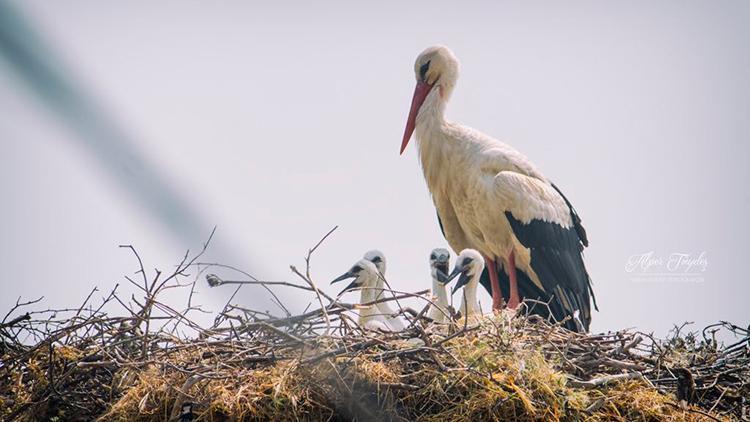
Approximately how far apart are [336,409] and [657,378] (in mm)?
1105

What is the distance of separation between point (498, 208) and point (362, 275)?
99 centimetres

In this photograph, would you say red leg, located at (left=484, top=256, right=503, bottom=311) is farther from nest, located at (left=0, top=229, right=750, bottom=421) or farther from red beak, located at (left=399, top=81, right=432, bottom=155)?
nest, located at (left=0, top=229, right=750, bottom=421)

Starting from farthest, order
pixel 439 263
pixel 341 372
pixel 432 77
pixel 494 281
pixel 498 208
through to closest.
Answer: pixel 432 77 → pixel 494 281 → pixel 498 208 → pixel 439 263 → pixel 341 372

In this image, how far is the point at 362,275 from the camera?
12.5 feet

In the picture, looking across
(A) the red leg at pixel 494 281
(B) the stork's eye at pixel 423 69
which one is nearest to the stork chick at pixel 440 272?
(A) the red leg at pixel 494 281

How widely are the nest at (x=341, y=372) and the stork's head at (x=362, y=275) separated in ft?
3.82

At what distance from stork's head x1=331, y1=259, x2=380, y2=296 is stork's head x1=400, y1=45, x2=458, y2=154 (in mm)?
1212

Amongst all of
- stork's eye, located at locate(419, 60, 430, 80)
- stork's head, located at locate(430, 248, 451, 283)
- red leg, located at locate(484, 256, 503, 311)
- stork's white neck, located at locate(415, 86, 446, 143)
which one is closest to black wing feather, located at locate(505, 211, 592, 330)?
red leg, located at locate(484, 256, 503, 311)

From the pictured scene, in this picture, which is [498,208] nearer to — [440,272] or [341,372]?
[440,272]

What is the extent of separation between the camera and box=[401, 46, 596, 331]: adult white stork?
4.32 metres

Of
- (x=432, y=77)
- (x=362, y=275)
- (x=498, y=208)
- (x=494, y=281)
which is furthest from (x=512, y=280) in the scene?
(x=432, y=77)

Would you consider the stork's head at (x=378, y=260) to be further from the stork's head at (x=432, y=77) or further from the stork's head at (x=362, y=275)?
the stork's head at (x=432, y=77)

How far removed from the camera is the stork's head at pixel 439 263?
389cm

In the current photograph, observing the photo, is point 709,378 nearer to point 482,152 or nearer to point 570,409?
point 570,409
